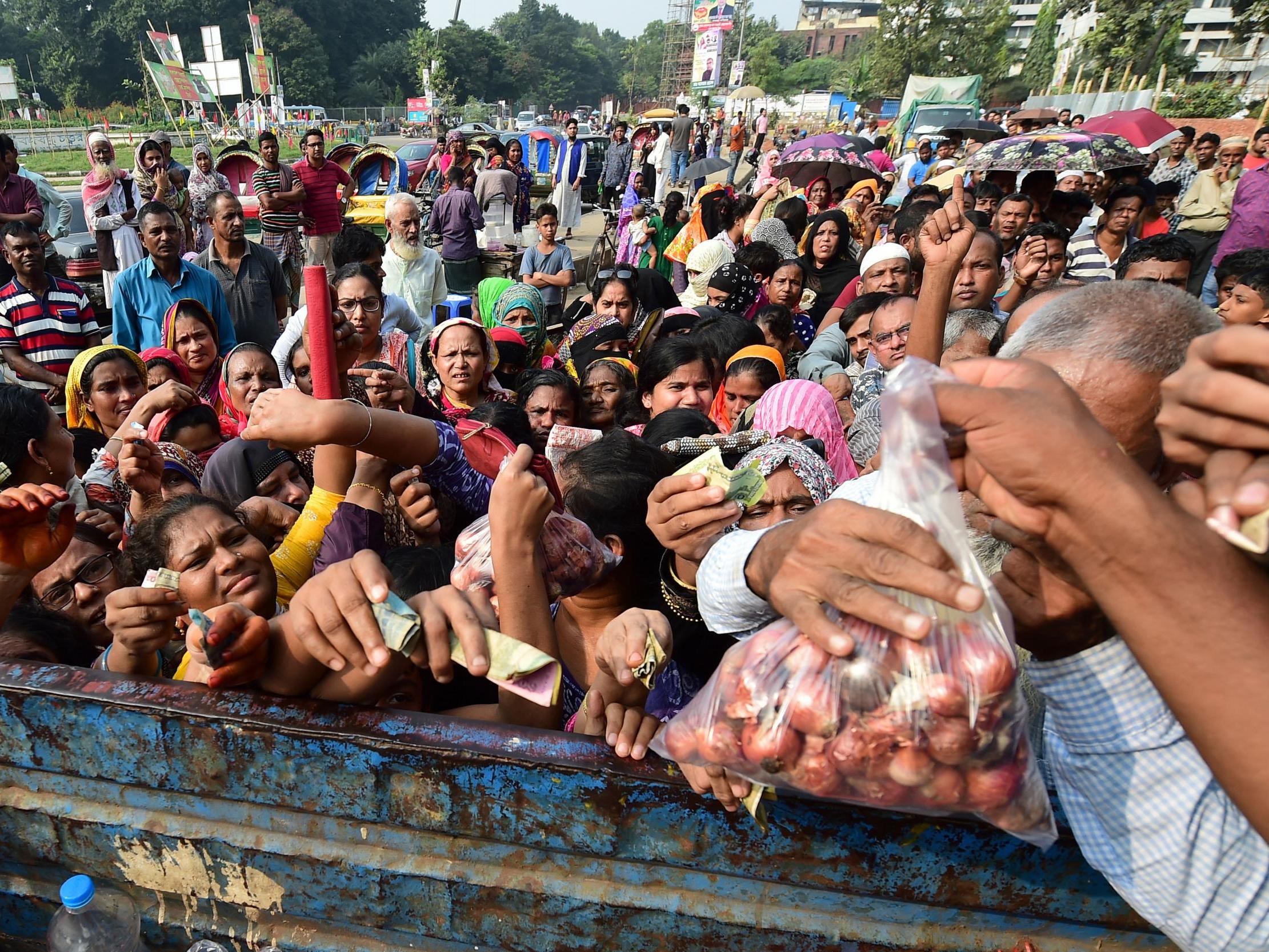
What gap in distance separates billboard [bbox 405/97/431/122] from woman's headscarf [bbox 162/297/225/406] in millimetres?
53805

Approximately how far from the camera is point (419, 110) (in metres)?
52.9

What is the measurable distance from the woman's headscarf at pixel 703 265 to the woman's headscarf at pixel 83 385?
13.7ft

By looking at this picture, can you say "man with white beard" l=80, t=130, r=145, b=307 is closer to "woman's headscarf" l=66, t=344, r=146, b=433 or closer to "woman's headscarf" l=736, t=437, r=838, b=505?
"woman's headscarf" l=66, t=344, r=146, b=433

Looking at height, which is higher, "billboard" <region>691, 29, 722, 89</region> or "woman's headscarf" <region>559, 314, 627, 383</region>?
"billboard" <region>691, 29, 722, 89</region>

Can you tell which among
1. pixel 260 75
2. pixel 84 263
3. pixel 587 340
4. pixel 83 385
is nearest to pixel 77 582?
pixel 83 385

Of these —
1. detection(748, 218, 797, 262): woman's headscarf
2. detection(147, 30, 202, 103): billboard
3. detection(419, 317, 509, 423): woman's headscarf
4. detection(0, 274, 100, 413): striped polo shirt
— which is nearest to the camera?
detection(419, 317, 509, 423): woman's headscarf

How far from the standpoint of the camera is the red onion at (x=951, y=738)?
3.04 ft

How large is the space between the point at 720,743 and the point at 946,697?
320mm

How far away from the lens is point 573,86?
332 ft

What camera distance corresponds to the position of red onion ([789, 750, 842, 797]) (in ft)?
3.23

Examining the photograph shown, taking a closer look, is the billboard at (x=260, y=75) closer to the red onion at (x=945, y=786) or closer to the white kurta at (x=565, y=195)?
the white kurta at (x=565, y=195)

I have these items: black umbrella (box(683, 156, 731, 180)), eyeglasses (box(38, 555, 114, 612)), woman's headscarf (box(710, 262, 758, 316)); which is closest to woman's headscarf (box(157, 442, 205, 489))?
eyeglasses (box(38, 555, 114, 612))

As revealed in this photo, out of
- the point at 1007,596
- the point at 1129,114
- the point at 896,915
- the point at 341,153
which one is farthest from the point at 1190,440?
the point at 1129,114

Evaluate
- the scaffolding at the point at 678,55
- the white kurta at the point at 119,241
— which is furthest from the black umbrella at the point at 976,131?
the scaffolding at the point at 678,55
